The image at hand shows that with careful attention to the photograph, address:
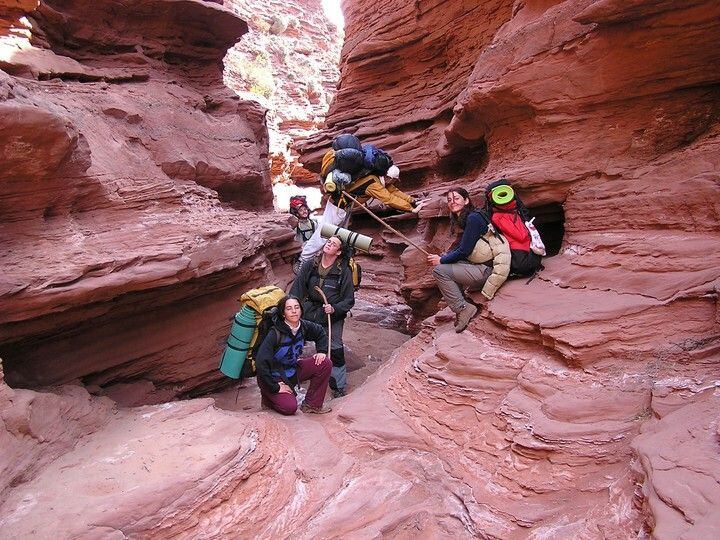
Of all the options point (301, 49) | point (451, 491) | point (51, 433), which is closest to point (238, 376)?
point (51, 433)

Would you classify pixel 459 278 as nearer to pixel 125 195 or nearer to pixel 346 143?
pixel 346 143

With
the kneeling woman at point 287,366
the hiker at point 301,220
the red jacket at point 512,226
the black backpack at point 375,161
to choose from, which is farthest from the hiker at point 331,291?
the hiker at point 301,220

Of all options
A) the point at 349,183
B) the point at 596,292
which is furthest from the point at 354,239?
the point at 596,292

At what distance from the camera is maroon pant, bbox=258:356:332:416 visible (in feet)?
17.9

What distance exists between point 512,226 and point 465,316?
1255 millimetres

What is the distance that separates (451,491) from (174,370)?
4866 mm

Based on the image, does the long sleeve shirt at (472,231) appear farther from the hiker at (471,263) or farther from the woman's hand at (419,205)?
the woman's hand at (419,205)

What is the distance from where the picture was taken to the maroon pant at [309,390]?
215 inches

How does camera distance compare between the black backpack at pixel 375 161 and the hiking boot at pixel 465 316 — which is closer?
the hiking boot at pixel 465 316

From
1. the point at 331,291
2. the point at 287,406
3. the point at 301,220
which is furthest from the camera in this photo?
the point at 301,220

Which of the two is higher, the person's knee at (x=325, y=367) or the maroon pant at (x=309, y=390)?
the person's knee at (x=325, y=367)

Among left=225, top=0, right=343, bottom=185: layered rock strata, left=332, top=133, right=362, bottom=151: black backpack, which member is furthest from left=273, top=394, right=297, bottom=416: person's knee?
left=225, top=0, right=343, bottom=185: layered rock strata

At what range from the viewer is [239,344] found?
5.69 m

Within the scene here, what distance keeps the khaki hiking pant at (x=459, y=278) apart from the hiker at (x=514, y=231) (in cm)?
39
